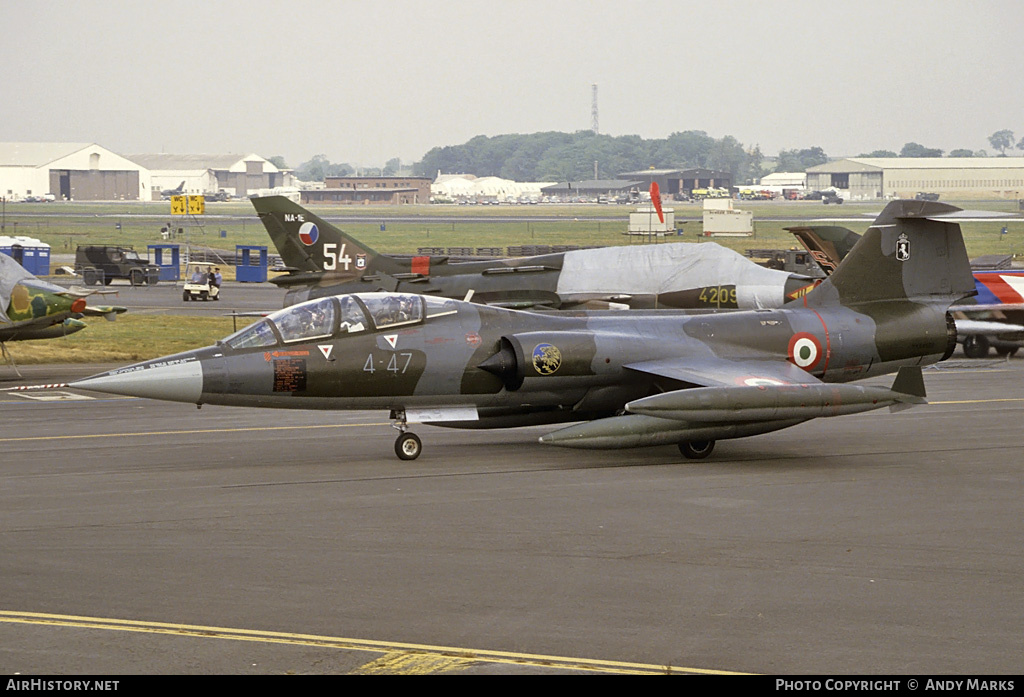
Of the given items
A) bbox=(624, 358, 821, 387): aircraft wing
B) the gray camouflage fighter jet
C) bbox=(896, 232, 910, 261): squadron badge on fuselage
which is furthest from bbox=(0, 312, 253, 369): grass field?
bbox=(896, 232, 910, 261): squadron badge on fuselage

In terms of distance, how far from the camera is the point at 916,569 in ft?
35.4

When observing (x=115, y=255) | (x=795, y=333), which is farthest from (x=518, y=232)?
(x=795, y=333)

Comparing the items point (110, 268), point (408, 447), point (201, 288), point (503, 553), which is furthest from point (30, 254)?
point (503, 553)

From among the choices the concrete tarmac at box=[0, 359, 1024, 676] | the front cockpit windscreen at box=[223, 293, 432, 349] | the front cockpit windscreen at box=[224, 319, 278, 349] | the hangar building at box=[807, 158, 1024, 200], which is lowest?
the concrete tarmac at box=[0, 359, 1024, 676]

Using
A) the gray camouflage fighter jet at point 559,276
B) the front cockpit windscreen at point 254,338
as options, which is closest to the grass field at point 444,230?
the gray camouflage fighter jet at point 559,276

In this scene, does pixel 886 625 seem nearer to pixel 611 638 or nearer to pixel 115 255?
pixel 611 638

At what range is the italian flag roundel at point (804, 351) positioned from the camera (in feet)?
58.6

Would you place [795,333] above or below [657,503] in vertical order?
above

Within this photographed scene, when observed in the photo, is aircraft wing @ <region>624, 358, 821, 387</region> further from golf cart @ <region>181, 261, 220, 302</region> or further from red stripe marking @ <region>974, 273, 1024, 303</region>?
golf cart @ <region>181, 261, 220, 302</region>

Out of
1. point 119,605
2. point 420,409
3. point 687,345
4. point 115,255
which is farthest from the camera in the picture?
point 115,255

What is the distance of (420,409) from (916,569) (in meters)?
7.63

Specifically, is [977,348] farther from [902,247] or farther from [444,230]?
[444,230]

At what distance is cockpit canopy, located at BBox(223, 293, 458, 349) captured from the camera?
1578 centimetres

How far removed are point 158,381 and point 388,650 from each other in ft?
25.0
